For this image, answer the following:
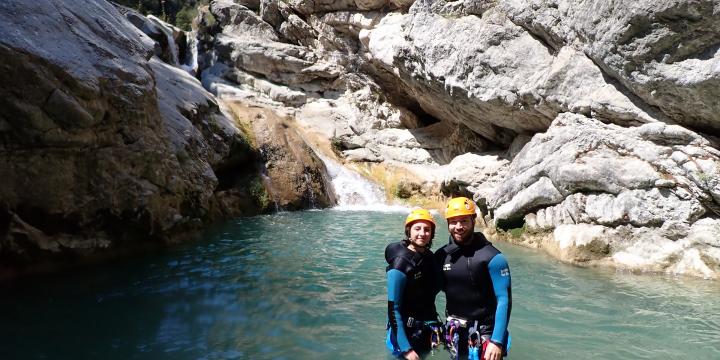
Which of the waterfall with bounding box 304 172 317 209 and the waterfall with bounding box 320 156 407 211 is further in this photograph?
the waterfall with bounding box 320 156 407 211

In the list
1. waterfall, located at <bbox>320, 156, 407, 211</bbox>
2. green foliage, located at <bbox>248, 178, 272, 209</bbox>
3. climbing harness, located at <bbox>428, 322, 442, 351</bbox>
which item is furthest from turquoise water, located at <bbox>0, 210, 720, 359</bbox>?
waterfall, located at <bbox>320, 156, 407, 211</bbox>

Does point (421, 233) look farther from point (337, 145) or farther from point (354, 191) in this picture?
point (337, 145)

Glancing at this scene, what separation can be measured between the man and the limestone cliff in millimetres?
8238

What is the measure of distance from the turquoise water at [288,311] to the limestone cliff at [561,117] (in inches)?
74.4

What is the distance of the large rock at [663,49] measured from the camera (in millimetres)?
10594

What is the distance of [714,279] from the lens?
31.2 ft

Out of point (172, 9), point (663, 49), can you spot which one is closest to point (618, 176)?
point (663, 49)

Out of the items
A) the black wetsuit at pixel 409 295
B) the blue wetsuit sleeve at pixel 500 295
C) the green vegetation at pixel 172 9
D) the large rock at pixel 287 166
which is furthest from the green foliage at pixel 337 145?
the green vegetation at pixel 172 9

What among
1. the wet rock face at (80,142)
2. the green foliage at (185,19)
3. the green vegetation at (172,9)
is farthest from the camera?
the green foliage at (185,19)

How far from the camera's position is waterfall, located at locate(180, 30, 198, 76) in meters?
31.4

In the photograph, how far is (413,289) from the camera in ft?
14.5

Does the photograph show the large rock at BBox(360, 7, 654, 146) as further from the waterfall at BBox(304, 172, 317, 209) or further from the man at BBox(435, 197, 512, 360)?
the man at BBox(435, 197, 512, 360)

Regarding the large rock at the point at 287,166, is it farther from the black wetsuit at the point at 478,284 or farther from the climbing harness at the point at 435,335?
the black wetsuit at the point at 478,284

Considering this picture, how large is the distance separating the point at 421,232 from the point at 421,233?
0.01m
